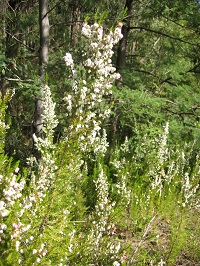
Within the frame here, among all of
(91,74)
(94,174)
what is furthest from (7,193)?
(94,174)

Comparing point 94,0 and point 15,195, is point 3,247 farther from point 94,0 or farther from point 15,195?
point 94,0

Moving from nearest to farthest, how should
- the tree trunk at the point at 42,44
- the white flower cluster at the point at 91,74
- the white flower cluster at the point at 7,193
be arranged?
the white flower cluster at the point at 7,193, the white flower cluster at the point at 91,74, the tree trunk at the point at 42,44

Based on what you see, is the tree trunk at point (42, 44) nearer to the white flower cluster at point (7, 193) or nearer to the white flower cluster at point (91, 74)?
the white flower cluster at point (91, 74)

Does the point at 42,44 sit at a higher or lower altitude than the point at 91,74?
higher

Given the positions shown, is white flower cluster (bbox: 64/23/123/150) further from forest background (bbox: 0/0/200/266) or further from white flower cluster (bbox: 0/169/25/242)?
white flower cluster (bbox: 0/169/25/242)

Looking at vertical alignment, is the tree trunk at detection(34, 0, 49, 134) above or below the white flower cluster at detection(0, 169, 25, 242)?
above

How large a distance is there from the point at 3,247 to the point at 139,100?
3.36 meters

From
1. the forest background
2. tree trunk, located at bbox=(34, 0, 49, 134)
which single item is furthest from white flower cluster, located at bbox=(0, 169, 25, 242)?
tree trunk, located at bbox=(34, 0, 49, 134)

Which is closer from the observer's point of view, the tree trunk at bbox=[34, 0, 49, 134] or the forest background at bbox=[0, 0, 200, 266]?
the forest background at bbox=[0, 0, 200, 266]

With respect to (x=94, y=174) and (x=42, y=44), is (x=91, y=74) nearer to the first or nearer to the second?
(x=94, y=174)

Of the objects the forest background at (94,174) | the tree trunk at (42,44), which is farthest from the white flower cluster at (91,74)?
the tree trunk at (42,44)

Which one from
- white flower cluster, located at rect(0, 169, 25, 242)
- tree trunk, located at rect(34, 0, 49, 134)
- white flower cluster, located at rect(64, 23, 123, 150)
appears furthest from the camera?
tree trunk, located at rect(34, 0, 49, 134)

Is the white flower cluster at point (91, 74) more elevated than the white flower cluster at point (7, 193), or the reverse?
the white flower cluster at point (91, 74)

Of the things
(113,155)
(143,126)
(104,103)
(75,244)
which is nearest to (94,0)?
(104,103)
